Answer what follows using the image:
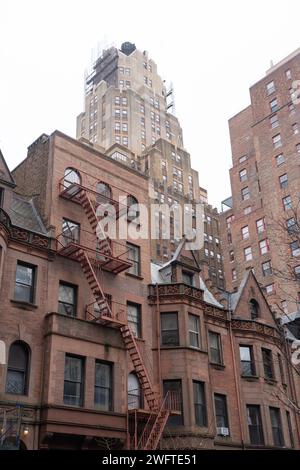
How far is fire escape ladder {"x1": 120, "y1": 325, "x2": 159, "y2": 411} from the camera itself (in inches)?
1047

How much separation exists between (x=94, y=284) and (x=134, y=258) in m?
5.24

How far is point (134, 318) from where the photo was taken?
30.2 metres

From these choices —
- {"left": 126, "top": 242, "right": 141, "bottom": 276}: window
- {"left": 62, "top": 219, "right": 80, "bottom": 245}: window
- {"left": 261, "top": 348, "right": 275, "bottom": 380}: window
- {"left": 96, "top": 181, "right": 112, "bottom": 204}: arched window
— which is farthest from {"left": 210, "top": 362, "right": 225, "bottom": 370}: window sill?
{"left": 96, "top": 181, "right": 112, "bottom": 204}: arched window

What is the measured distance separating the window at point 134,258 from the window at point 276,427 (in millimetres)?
12022

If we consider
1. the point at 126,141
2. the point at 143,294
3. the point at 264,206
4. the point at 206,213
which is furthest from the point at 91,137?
the point at 143,294

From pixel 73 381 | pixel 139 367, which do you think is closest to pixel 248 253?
pixel 139 367

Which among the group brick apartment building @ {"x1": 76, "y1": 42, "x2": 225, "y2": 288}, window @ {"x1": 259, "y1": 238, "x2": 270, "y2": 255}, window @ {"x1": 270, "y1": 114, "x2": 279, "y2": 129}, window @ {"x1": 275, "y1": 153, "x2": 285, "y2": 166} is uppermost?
brick apartment building @ {"x1": 76, "y1": 42, "x2": 225, "y2": 288}

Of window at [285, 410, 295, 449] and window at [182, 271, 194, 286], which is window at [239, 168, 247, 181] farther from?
window at [285, 410, 295, 449]

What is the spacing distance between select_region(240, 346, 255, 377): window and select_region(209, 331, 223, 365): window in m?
1.79

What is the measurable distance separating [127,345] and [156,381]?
2.86 meters

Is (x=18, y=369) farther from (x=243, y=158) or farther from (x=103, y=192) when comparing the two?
(x=243, y=158)

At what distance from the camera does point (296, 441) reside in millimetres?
34031

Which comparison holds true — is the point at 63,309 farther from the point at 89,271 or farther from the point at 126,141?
the point at 126,141

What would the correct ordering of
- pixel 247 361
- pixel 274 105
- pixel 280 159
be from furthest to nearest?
1. pixel 274 105
2. pixel 280 159
3. pixel 247 361
